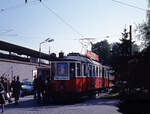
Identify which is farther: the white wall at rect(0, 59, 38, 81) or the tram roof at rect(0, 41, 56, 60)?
the white wall at rect(0, 59, 38, 81)

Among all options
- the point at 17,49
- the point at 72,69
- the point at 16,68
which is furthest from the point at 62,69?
the point at 16,68

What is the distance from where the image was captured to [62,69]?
20078 mm

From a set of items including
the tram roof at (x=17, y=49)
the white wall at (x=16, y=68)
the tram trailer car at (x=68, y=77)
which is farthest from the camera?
the white wall at (x=16, y=68)

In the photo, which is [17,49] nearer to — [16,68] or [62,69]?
[16,68]

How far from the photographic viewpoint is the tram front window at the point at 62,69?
1995 cm

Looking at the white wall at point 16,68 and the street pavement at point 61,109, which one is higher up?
the white wall at point 16,68

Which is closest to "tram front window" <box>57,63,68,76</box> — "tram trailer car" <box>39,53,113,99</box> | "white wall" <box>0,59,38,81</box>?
"tram trailer car" <box>39,53,113,99</box>

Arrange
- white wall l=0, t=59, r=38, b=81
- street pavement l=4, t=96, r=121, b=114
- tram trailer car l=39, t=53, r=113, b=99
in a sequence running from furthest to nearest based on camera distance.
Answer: white wall l=0, t=59, r=38, b=81 → tram trailer car l=39, t=53, r=113, b=99 → street pavement l=4, t=96, r=121, b=114

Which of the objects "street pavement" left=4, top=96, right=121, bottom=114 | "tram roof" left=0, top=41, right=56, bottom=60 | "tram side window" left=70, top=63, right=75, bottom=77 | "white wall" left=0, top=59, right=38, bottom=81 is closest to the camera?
"street pavement" left=4, top=96, right=121, bottom=114

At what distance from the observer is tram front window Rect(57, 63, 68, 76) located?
19953 mm

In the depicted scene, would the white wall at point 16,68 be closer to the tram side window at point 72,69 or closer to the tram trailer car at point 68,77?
the tram trailer car at point 68,77

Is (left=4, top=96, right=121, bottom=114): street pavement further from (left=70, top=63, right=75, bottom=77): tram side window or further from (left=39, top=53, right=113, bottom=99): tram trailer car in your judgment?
(left=70, top=63, right=75, bottom=77): tram side window

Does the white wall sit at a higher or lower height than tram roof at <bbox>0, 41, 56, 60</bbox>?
lower

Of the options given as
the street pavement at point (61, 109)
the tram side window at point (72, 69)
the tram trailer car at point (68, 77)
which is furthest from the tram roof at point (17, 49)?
the street pavement at point (61, 109)
